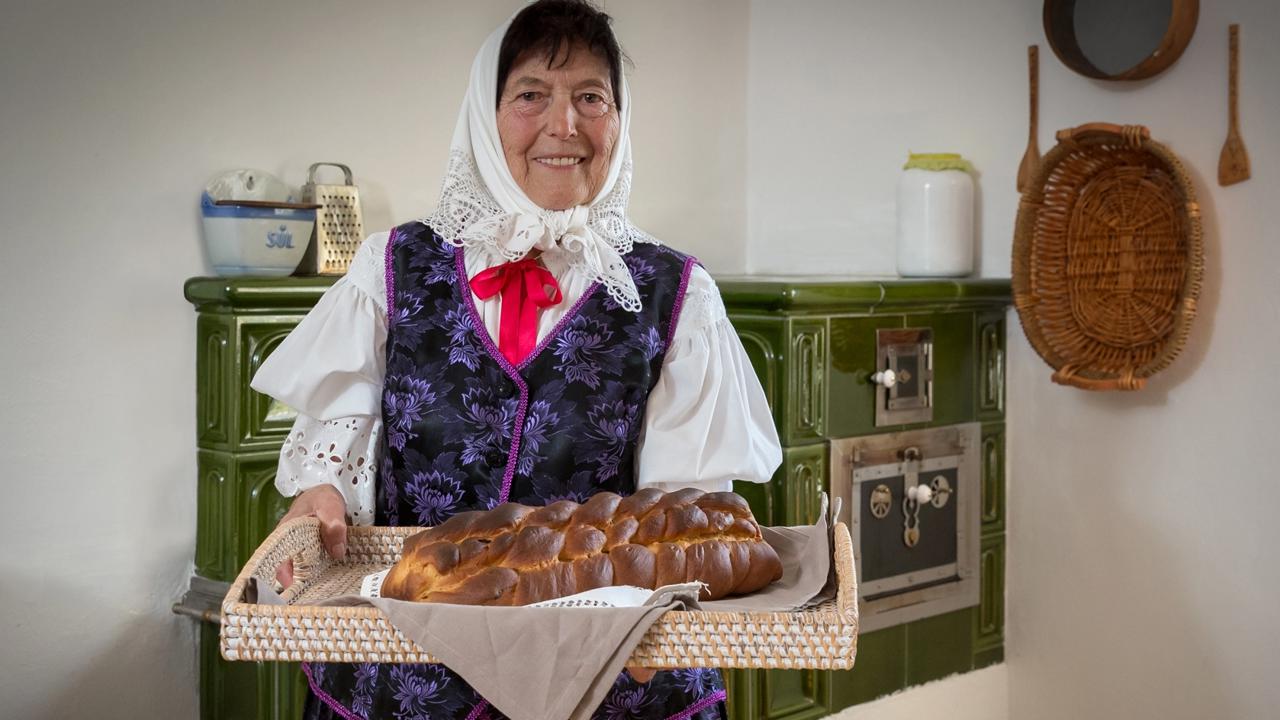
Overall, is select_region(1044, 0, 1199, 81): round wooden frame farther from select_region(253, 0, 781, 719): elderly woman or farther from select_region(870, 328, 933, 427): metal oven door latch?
select_region(253, 0, 781, 719): elderly woman

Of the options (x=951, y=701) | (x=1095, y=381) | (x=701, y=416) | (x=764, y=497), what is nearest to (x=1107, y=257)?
(x=1095, y=381)

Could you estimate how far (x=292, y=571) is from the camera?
1508mm

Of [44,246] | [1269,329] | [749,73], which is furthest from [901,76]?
[44,246]

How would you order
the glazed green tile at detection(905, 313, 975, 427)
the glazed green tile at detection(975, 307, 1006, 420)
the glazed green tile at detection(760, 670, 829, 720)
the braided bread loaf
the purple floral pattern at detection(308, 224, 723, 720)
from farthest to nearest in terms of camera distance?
the glazed green tile at detection(975, 307, 1006, 420)
the glazed green tile at detection(905, 313, 975, 427)
the glazed green tile at detection(760, 670, 829, 720)
the purple floral pattern at detection(308, 224, 723, 720)
the braided bread loaf

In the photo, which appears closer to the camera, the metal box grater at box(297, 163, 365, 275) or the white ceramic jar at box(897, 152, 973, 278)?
the metal box grater at box(297, 163, 365, 275)

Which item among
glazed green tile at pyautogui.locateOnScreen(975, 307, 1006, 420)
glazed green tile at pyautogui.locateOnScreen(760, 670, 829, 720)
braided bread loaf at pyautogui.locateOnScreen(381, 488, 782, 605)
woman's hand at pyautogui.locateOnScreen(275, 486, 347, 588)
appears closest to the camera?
braided bread loaf at pyautogui.locateOnScreen(381, 488, 782, 605)

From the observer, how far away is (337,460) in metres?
1.80

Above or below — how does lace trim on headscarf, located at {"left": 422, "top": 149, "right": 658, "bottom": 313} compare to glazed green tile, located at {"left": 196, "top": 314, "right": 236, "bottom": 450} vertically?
above

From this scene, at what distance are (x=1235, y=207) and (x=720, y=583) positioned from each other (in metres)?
1.89

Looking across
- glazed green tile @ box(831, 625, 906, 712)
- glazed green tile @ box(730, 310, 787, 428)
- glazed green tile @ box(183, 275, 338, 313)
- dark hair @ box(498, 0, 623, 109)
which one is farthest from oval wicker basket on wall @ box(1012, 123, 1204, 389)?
glazed green tile @ box(183, 275, 338, 313)

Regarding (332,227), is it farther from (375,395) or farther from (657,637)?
(657,637)

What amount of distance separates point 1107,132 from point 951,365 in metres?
0.73

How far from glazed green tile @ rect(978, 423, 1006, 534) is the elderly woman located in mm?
1591

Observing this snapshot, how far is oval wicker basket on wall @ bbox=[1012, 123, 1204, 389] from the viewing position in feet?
9.05
